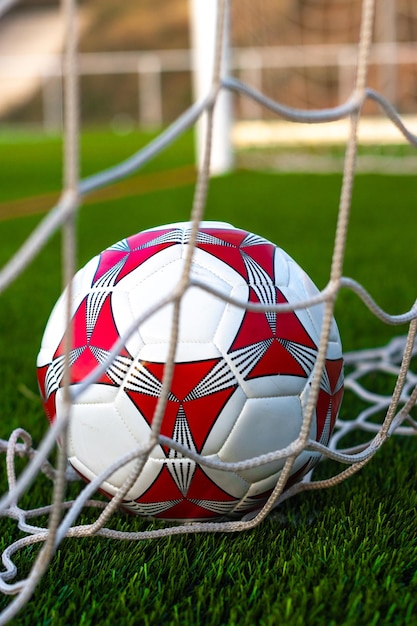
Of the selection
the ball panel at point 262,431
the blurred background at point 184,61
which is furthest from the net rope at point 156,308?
the blurred background at point 184,61

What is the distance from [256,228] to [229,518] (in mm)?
4093

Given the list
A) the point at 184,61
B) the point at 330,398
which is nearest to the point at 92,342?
the point at 330,398

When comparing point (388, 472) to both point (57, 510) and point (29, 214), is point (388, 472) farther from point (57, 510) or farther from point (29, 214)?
point (29, 214)

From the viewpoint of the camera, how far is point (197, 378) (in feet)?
5.06

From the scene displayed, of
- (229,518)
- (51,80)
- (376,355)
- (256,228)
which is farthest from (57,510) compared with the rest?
(51,80)

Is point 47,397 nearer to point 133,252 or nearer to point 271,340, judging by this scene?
point 133,252

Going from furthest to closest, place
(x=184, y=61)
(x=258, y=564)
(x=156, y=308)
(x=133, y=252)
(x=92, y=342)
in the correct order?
(x=184, y=61)
(x=133, y=252)
(x=92, y=342)
(x=258, y=564)
(x=156, y=308)

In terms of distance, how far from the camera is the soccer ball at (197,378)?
1545mm

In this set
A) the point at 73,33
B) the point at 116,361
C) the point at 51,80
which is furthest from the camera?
the point at 51,80

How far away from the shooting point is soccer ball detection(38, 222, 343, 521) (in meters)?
1.54

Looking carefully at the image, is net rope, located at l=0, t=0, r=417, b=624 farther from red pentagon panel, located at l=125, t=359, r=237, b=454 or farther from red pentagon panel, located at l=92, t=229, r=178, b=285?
red pentagon panel, located at l=92, t=229, r=178, b=285

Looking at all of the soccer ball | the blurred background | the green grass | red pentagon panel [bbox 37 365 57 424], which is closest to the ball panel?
the soccer ball

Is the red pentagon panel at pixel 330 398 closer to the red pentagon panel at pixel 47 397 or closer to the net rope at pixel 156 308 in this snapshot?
the net rope at pixel 156 308

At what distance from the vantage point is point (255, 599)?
140 cm
